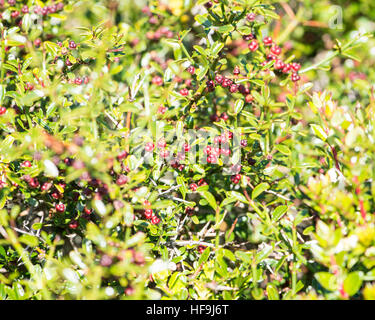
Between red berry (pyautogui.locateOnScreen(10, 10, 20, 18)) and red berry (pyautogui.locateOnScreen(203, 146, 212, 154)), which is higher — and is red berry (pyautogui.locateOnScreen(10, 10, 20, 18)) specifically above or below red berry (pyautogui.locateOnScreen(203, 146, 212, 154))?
above

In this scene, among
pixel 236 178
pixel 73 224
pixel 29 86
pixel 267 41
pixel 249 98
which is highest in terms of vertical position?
pixel 267 41

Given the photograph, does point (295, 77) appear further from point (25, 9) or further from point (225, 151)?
point (25, 9)

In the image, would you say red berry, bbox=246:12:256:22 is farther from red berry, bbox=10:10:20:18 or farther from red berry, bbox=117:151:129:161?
red berry, bbox=10:10:20:18

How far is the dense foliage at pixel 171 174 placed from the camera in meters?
1.00

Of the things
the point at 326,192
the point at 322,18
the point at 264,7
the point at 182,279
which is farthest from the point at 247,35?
the point at 322,18

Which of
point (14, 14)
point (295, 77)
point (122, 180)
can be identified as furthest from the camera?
point (14, 14)

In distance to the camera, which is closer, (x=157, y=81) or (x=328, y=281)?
(x=328, y=281)

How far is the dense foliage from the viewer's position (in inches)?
39.5

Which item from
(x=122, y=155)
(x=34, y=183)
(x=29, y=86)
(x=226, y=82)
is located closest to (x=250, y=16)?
(x=226, y=82)

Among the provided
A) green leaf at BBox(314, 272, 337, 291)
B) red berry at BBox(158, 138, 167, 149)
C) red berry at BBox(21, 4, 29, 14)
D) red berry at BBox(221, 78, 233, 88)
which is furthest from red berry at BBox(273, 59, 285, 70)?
red berry at BBox(21, 4, 29, 14)

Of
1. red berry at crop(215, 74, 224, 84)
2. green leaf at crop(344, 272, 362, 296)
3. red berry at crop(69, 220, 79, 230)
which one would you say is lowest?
red berry at crop(69, 220, 79, 230)

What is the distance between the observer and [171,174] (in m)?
1.52

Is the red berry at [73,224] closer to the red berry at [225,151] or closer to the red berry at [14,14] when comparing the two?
the red berry at [225,151]

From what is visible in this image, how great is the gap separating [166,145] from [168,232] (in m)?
0.31
